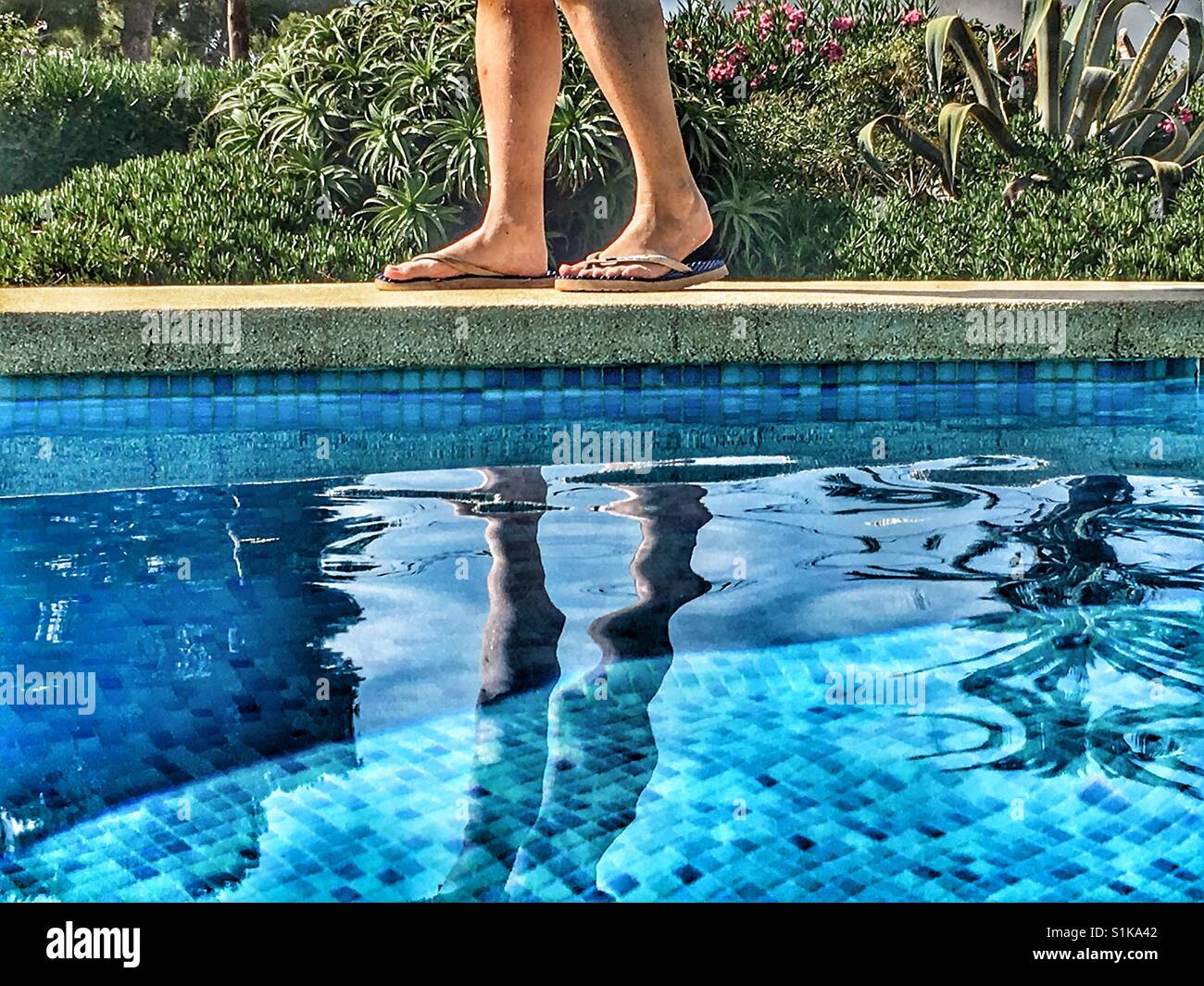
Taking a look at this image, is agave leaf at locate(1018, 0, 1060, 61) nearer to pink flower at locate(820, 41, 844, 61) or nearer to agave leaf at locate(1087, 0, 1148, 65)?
agave leaf at locate(1087, 0, 1148, 65)

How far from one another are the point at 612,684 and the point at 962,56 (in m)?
5.64

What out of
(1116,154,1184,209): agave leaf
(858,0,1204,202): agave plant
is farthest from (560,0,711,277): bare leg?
(1116,154,1184,209): agave leaf

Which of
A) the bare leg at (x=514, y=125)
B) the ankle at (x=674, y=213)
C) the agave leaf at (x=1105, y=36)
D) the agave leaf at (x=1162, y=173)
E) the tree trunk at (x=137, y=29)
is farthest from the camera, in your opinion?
the tree trunk at (x=137, y=29)

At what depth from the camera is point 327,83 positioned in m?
6.91

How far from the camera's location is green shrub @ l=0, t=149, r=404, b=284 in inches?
242

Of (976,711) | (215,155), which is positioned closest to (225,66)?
(215,155)

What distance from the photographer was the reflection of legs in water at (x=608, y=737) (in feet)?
4.57

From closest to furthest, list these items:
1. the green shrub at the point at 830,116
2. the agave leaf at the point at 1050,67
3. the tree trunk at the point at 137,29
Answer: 1. the agave leaf at the point at 1050,67
2. the green shrub at the point at 830,116
3. the tree trunk at the point at 137,29

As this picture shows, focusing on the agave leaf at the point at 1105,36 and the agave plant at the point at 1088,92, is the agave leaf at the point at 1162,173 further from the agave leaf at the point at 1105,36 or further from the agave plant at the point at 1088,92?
the agave leaf at the point at 1105,36

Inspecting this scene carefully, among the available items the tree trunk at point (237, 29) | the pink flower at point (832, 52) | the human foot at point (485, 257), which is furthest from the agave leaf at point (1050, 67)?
the tree trunk at point (237, 29)
